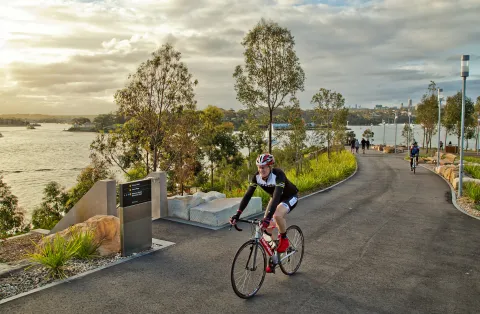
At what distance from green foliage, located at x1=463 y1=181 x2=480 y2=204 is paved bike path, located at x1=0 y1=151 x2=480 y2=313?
113 inches

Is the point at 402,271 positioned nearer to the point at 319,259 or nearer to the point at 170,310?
the point at 319,259

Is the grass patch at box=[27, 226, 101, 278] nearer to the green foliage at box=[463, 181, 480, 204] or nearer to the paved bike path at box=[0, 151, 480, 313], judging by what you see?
the paved bike path at box=[0, 151, 480, 313]

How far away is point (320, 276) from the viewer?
21.6 feet

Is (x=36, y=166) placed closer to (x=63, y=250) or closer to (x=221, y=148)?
(x=221, y=148)

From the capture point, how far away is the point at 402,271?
6.86 meters

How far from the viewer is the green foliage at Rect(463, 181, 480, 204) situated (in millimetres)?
13312

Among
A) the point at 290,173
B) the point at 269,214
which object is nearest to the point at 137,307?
the point at 269,214

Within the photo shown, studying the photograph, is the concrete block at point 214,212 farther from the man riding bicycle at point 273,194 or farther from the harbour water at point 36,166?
the harbour water at point 36,166

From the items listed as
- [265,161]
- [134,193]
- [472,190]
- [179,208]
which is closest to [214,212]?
[179,208]

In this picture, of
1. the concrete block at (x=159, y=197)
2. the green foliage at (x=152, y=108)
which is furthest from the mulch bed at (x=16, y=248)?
the green foliage at (x=152, y=108)

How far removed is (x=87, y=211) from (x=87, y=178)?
15718 mm

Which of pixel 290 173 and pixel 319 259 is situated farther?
pixel 290 173

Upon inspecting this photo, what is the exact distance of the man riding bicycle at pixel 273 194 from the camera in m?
5.55

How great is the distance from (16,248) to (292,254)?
253 inches
